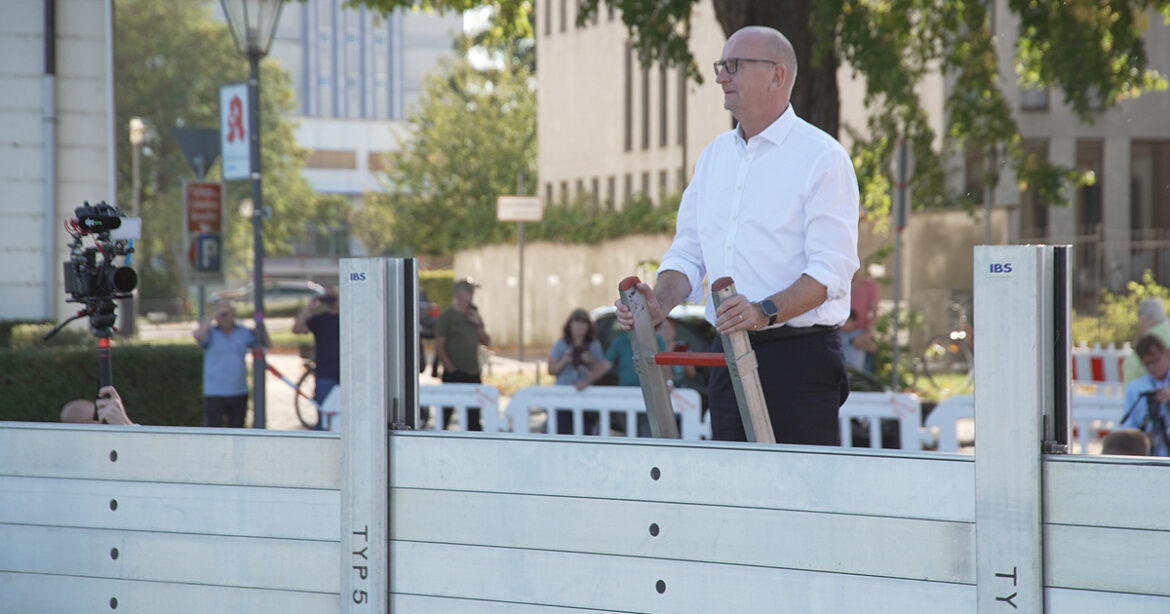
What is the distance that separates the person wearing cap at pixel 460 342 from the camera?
47.9 ft

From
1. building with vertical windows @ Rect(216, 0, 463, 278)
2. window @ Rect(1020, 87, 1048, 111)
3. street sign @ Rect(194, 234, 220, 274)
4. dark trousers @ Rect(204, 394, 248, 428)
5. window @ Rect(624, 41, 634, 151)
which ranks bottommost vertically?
dark trousers @ Rect(204, 394, 248, 428)

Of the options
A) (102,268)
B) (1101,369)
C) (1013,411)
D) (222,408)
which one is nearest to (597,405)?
(222,408)

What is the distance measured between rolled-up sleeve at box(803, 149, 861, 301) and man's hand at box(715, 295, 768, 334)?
0.30 m

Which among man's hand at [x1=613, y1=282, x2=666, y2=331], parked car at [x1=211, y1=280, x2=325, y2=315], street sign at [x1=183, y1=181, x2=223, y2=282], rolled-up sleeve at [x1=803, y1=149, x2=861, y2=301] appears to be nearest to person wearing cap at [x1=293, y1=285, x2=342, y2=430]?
street sign at [x1=183, y1=181, x2=223, y2=282]

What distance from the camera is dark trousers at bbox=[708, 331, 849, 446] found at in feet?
13.4

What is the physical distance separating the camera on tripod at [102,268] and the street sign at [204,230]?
701cm

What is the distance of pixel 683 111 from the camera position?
34156 mm

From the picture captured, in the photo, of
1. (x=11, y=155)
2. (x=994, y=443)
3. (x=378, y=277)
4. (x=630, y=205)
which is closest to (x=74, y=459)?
(x=378, y=277)

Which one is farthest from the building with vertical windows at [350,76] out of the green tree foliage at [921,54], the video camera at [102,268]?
the video camera at [102,268]

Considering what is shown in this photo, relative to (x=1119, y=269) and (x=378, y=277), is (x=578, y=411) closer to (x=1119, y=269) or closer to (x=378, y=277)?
(x=378, y=277)

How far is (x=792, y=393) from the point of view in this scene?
4078 millimetres

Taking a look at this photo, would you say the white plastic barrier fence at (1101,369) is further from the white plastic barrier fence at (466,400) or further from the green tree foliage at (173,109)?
the green tree foliage at (173,109)

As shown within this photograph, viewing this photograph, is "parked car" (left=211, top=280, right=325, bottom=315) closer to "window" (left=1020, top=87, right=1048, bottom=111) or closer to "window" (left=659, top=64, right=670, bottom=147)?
"window" (left=659, top=64, right=670, bottom=147)

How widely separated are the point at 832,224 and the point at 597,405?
18.0 feet
